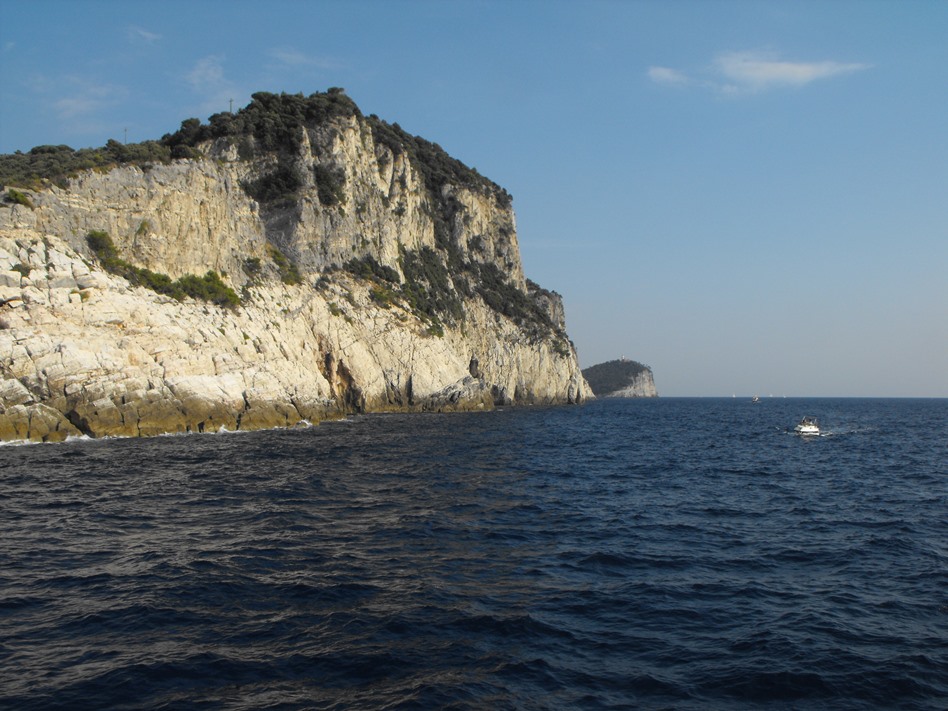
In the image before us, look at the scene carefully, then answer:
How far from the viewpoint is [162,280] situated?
162 feet

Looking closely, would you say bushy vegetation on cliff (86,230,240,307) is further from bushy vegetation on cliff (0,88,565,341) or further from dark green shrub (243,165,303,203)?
dark green shrub (243,165,303,203)

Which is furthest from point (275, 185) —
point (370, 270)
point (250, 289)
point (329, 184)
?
point (250, 289)

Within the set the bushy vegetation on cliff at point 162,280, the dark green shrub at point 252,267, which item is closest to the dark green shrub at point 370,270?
the dark green shrub at point 252,267

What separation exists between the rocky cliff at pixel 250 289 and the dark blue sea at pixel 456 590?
1157 cm

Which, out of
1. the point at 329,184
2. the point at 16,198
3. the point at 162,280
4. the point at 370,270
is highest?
the point at 329,184

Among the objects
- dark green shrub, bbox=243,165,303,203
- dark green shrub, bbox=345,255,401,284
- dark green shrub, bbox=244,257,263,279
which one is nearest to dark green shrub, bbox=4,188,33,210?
dark green shrub, bbox=244,257,263,279

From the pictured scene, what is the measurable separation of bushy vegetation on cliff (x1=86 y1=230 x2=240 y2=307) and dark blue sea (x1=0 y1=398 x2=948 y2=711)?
21.1 metres

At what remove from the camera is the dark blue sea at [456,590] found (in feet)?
32.7

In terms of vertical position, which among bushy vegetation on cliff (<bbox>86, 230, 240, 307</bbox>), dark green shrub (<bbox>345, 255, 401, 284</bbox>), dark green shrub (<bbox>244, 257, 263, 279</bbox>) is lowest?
bushy vegetation on cliff (<bbox>86, 230, 240, 307</bbox>)

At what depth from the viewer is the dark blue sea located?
997 cm

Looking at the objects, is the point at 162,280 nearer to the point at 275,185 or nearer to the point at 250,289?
the point at 250,289

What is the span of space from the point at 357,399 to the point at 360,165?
104ft

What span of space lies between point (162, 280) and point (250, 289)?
1000 cm

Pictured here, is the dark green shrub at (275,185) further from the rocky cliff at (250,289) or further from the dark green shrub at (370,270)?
the dark green shrub at (370,270)
